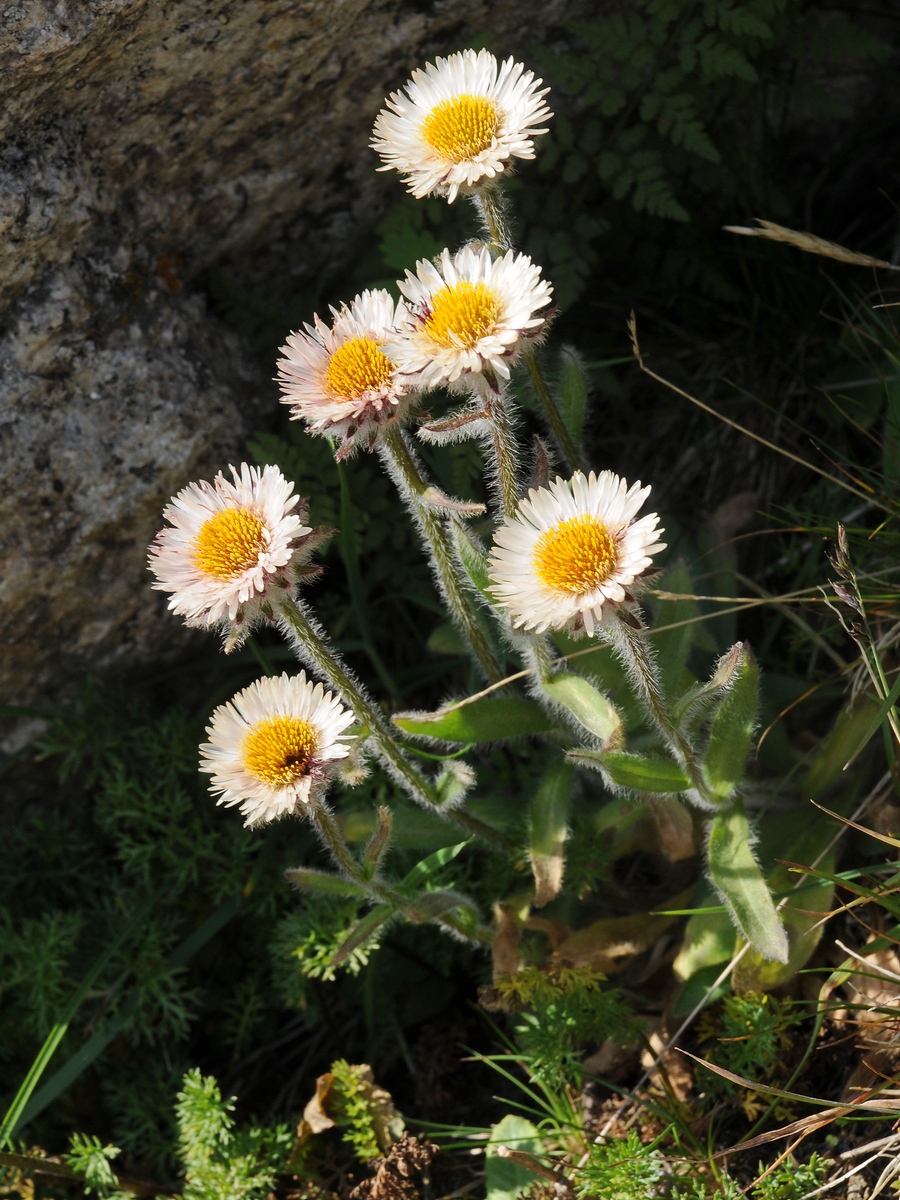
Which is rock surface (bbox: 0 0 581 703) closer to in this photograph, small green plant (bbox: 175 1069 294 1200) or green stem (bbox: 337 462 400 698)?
green stem (bbox: 337 462 400 698)

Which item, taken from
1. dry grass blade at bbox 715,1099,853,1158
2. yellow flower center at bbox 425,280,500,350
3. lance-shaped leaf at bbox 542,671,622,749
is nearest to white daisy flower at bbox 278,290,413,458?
yellow flower center at bbox 425,280,500,350

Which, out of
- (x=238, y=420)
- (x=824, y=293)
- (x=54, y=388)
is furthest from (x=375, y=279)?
(x=824, y=293)

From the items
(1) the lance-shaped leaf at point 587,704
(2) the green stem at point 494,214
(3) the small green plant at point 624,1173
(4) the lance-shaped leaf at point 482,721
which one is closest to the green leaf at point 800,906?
(3) the small green plant at point 624,1173

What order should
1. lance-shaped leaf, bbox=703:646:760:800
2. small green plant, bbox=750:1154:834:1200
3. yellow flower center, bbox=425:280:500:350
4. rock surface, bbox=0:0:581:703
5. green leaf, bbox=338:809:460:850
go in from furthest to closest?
1. rock surface, bbox=0:0:581:703
2. green leaf, bbox=338:809:460:850
3. lance-shaped leaf, bbox=703:646:760:800
4. small green plant, bbox=750:1154:834:1200
5. yellow flower center, bbox=425:280:500:350

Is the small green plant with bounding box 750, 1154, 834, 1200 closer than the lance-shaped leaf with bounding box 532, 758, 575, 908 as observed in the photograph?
Yes

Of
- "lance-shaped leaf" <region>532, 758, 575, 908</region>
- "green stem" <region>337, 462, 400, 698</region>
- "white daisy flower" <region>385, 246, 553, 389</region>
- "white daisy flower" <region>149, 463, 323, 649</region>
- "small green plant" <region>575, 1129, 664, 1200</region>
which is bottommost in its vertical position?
"small green plant" <region>575, 1129, 664, 1200</region>

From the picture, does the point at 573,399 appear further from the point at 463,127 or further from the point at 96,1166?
the point at 96,1166

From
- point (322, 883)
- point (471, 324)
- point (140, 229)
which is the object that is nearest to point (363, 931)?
point (322, 883)

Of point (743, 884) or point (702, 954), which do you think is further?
point (702, 954)
